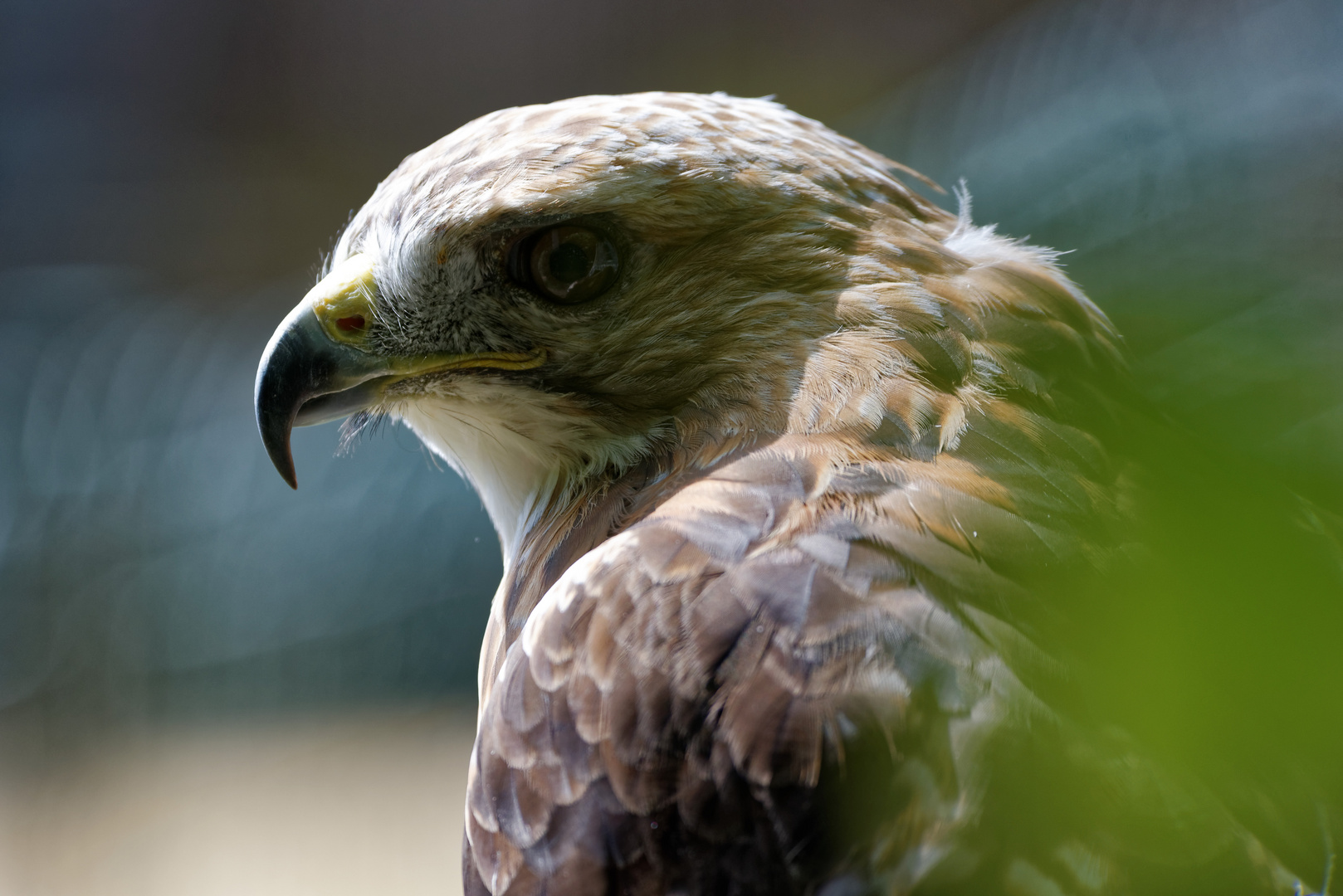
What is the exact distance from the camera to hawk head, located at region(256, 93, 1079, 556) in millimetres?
1516

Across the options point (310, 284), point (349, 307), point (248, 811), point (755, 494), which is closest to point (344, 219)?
point (248, 811)

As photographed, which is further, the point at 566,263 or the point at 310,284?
the point at 310,284

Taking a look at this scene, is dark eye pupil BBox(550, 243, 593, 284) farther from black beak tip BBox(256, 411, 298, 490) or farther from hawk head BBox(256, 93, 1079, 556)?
black beak tip BBox(256, 411, 298, 490)

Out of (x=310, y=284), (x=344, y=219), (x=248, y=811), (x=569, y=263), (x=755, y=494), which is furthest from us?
(x=344, y=219)

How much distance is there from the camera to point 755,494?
135 centimetres

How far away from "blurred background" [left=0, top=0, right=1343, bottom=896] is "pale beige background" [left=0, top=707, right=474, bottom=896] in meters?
0.02

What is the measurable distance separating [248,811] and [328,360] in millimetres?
3960

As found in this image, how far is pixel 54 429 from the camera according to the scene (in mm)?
4551

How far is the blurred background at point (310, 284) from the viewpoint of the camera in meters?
0.52

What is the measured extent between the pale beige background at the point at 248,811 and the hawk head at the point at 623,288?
3147 millimetres

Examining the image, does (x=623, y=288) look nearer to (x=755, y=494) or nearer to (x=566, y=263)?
(x=566, y=263)

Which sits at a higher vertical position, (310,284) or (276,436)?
(276,436)

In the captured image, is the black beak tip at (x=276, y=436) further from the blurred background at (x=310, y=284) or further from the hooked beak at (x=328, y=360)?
the blurred background at (x=310, y=284)

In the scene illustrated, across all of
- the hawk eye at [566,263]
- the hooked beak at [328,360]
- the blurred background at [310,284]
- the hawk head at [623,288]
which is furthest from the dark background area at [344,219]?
the hooked beak at [328,360]
